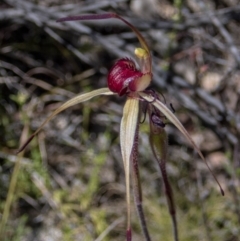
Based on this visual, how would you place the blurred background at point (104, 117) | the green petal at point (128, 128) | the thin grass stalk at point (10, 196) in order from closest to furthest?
the green petal at point (128, 128)
the thin grass stalk at point (10, 196)
the blurred background at point (104, 117)

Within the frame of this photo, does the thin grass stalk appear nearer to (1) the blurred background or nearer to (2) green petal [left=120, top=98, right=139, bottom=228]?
(1) the blurred background

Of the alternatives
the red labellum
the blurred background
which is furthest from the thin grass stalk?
the red labellum

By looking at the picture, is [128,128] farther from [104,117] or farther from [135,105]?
[104,117]

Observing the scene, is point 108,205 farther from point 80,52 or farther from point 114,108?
point 80,52

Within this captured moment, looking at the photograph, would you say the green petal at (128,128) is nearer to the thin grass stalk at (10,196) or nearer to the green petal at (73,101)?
the green petal at (73,101)

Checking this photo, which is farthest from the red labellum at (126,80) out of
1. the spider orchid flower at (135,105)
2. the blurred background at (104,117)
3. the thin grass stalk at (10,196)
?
the thin grass stalk at (10,196)
